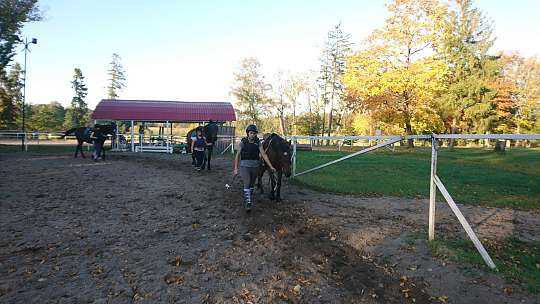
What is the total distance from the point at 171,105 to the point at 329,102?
27190 mm

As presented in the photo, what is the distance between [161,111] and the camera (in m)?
27.6

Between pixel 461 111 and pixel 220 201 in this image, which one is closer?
pixel 220 201

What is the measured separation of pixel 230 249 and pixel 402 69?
68.6 ft

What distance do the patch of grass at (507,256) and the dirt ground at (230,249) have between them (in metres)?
0.20

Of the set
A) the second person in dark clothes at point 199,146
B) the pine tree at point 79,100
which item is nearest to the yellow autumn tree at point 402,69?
the second person in dark clothes at point 199,146

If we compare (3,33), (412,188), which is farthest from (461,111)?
(3,33)

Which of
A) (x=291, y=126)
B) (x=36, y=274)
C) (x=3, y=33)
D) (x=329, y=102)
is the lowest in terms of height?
(x=36, y=274)

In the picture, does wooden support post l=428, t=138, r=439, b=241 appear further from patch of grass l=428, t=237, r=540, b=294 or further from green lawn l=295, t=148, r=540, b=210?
green lawn l=295, t=148, r=540, b=210

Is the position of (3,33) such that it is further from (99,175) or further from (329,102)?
(329,102)

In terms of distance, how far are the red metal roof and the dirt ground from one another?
18063mm

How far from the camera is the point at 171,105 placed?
94.9ft

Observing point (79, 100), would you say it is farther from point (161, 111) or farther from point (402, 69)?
point (402, 69)

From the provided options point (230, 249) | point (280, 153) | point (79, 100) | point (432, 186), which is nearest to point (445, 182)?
point (280, 153)

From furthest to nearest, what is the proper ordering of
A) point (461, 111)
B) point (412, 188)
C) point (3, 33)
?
1. point (461, 111)
2. point (3, 33)
3. point (412, 188)
